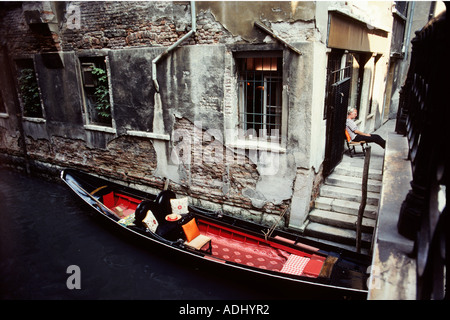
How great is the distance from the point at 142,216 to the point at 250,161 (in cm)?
246

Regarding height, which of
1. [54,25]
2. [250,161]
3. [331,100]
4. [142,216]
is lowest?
[142,216]

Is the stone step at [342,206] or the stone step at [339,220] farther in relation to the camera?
the stone step at [342,206]

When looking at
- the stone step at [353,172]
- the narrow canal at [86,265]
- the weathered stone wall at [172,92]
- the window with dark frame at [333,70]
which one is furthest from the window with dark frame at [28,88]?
the stone step at [353,172]

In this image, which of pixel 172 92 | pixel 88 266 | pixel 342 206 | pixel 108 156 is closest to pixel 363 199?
pixel 342 206

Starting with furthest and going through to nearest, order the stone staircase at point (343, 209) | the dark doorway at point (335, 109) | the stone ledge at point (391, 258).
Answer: the dark doorway at point (335, 109), the stone staircase at point (343, 209), the stone ledge at point (391, 258)

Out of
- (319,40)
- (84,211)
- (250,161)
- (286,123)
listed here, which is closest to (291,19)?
(319,40)

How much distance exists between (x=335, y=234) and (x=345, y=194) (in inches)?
42.5

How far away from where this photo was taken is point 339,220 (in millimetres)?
5875

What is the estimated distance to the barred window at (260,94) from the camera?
581 cm

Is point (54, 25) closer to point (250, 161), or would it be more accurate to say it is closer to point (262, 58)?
point (262, 58)

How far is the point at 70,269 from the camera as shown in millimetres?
5727

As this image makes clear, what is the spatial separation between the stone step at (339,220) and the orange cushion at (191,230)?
95.4 inches

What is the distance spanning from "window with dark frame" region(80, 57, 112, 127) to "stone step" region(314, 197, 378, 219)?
612 cm

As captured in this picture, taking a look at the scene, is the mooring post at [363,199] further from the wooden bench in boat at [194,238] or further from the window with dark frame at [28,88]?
the window with dark frame at [28,88]
